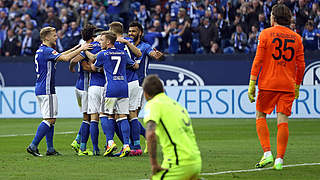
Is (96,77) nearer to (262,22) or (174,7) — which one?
(262,22)

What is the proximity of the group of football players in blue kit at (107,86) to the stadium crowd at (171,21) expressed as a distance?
448 inches

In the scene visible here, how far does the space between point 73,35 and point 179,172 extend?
20.5 m

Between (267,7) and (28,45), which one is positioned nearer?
(267,7)

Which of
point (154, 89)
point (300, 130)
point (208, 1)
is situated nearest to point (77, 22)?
point (208, 1)

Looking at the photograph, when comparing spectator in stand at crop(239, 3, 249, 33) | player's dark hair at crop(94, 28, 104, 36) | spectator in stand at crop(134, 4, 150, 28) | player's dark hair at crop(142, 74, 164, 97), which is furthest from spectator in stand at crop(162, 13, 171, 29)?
player's dark hair at crop(142, 74, 164, 97)

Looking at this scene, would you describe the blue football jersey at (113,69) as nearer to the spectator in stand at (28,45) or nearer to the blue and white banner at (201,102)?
the blue and white banner at (201,102)

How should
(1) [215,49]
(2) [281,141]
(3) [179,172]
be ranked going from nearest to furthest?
(3) [179,172]
(2) [281,141]
(1) [215,49]

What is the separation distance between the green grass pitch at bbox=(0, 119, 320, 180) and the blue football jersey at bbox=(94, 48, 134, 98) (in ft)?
3.80

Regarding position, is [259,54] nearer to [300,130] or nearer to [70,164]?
[70,164]

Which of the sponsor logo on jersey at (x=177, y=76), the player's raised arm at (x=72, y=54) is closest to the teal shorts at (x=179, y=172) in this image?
the player's raised arm at (x=72, y=54)

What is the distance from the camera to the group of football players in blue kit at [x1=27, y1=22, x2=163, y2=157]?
11.8m

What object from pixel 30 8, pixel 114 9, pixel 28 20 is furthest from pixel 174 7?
pixel 30 8

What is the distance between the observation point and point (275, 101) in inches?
400

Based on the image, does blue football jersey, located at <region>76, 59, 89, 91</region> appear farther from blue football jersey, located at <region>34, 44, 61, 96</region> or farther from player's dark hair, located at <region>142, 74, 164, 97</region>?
player's dark hair, located at <region>142, 74, 164, 97</region>
